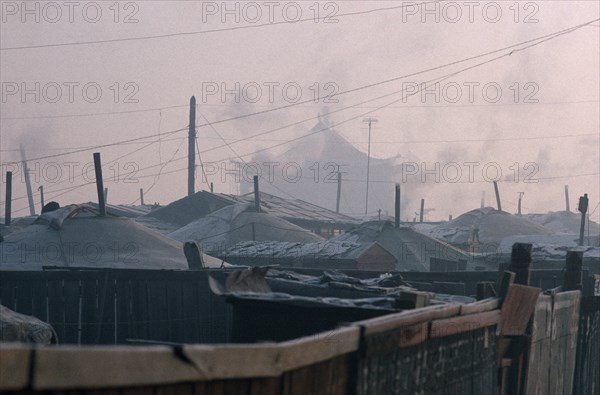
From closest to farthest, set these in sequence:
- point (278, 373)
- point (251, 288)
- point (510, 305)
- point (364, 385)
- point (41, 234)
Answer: point (278, 373) < point (364, 385) < point (251, 288) < point (510, 305) < point (41, 234)

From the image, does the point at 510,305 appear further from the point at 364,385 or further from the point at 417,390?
the point at 364,385

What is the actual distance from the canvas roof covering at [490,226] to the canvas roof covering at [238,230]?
18.3m

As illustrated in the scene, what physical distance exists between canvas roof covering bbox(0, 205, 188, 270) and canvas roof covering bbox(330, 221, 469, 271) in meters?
15.8

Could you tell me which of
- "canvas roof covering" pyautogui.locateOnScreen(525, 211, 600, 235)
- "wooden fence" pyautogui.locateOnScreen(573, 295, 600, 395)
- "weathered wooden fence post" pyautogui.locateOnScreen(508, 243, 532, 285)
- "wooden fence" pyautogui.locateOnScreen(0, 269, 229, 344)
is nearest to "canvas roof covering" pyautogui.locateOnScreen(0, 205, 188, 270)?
"wooden fence" pyautogui.locateOnScreen(0, 269, 229, 344)

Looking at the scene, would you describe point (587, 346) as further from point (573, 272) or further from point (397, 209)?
point (397, 209)

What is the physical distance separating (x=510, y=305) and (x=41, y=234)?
1923 centimetres

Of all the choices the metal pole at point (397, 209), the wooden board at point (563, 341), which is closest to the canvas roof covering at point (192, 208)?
the metal pole at point (397, 209)

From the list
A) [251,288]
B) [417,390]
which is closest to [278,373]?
[417,390]

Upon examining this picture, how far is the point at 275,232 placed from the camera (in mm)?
49656

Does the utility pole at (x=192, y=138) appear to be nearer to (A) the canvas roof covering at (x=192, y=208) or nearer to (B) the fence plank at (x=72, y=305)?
(A) the canvas roof covering at (x=192, y=208)

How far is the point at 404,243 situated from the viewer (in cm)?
4266

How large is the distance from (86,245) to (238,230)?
2423 centimetres

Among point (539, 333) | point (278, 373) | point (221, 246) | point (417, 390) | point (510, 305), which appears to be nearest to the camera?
point (278, 373)

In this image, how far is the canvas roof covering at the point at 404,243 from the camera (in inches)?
1641
